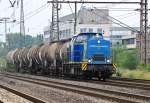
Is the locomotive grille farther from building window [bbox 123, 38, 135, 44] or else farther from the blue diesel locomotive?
building window [bbox 123, 38, 135, 44]

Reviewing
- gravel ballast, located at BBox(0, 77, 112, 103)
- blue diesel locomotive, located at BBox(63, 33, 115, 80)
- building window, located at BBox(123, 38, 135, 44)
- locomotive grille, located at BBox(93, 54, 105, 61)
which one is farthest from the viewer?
building window, located at BBox(123, 38, 135, 44)

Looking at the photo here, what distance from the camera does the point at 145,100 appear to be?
15.0 metres

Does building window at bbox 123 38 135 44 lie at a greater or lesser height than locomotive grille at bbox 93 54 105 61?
greater

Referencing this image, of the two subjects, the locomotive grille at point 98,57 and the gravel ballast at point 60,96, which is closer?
the gravel ballast at point 60,96

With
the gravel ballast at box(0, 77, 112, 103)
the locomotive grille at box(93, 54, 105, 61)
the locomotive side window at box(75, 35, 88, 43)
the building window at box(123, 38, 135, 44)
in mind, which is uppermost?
the building window at box(123, 38, 135, 44)

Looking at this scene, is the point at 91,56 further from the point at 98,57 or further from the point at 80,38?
the point at 80,38

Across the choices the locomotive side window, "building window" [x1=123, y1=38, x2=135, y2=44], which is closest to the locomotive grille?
the locomotive side window

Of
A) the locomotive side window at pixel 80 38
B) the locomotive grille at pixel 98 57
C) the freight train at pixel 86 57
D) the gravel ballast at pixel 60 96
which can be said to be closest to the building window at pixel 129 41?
the freight train at pixel 86 57

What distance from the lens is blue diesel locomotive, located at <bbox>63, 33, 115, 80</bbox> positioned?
1096 inches

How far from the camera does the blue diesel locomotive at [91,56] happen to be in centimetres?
2783

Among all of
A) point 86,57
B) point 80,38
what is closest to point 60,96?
point 86,57

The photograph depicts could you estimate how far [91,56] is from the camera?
2831 centimetres

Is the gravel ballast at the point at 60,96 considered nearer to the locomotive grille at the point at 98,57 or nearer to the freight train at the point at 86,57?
the freight train at the point at 86,57

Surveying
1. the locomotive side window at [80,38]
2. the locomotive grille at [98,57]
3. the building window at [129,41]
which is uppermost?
the building window at [129,41]
